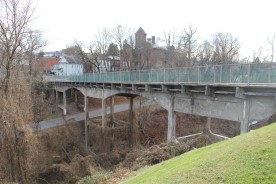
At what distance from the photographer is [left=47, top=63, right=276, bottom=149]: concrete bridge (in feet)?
36.5

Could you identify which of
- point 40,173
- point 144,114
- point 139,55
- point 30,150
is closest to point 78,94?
point 139,55

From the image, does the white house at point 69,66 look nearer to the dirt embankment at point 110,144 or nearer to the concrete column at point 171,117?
the dirt embankment at point 110,144

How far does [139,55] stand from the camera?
47.0m

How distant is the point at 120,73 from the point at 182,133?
13446mm

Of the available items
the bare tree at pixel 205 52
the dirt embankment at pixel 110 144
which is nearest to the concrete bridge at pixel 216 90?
the dirt embankment at pixel 110 144

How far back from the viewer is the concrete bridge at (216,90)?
1112 cm

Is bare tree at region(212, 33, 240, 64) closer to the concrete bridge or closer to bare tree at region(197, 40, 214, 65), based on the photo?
bare tree at region(197, 40, 214, 65)

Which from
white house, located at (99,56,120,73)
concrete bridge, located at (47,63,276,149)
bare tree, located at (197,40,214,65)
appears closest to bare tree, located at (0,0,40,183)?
concrete bridge, located at (47,63,276,149)

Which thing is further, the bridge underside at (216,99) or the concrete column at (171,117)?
the concrete column at (171,117)

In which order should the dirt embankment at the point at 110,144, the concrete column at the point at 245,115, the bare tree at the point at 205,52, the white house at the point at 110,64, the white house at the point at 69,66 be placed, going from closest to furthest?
the concrete column at the point at 245,115, the dirt embankment at the point at 110,144, the bare tree at the point at 205,52, the white house at the point at 110,64, the white house at the point at 69,66

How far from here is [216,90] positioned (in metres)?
13.5

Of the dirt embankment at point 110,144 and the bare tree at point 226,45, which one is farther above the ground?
the bare tree at point 226,45

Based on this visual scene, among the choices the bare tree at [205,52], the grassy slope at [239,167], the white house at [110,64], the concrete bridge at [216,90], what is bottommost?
the grassy slope at [239,167]

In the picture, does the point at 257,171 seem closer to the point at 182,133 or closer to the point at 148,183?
the point at 148,183
